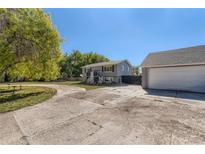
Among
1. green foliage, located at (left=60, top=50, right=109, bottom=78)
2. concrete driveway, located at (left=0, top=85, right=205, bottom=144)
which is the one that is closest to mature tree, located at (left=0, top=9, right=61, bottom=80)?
concrete driveway, located at (left=0, top=85, right=205, bottom=144)

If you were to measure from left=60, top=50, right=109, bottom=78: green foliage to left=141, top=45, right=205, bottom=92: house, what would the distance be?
29285 millimetres

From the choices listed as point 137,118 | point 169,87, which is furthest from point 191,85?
point 137,118

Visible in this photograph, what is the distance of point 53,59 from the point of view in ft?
38.7

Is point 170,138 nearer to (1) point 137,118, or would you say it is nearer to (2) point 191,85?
(1) point 137,118

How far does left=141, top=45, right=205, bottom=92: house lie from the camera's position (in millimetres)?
10680

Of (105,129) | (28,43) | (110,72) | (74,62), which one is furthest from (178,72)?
(74,62)

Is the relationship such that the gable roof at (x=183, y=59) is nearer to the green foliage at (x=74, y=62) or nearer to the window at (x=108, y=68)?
the window at (x=108, y=68)

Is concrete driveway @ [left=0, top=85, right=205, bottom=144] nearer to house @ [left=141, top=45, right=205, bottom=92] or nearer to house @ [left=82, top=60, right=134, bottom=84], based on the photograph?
house @ [left=141, top=45, right=205, bottom=92]

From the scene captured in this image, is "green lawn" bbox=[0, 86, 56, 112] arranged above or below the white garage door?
below

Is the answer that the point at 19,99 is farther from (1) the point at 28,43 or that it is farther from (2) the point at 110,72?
(2) the point at 110,72

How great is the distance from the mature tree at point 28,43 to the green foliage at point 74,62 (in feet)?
92.7
